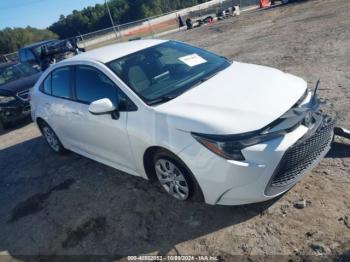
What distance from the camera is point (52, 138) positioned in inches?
249

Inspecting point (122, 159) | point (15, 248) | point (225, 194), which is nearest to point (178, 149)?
point (225, 194)

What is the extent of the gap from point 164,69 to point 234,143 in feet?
5.44

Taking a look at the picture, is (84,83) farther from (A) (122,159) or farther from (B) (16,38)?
(B) (16,38)

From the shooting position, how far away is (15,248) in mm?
4152

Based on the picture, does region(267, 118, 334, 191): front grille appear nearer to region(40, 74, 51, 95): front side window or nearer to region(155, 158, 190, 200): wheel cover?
region(155, 158, 190, 200): wheel cover

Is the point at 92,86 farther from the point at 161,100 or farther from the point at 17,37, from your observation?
the point at 17,37

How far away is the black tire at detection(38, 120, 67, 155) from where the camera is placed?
243 inches

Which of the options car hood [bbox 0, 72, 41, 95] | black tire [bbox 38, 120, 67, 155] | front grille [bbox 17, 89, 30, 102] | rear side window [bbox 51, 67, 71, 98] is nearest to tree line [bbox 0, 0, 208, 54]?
car hood [bbox 0, 72, 41, 95]

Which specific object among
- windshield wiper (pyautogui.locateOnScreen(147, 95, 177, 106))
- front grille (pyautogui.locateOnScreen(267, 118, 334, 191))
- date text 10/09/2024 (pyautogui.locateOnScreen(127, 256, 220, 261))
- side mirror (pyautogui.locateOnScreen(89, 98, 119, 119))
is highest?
side mirror (pyautogui.locateOnScreen(89, 98, 119, 119))

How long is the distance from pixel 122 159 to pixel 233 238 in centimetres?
174

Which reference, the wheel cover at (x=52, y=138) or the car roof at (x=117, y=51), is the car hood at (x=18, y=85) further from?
the car roof at (x=117, y=51)

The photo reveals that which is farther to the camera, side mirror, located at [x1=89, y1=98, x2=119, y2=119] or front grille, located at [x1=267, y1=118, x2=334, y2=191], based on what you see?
side mirror, located at [x1=89, y1=98, x2=119, y2=119]

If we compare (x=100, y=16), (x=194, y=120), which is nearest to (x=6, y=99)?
(x=194, y=120)

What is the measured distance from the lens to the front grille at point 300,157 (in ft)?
10.7
